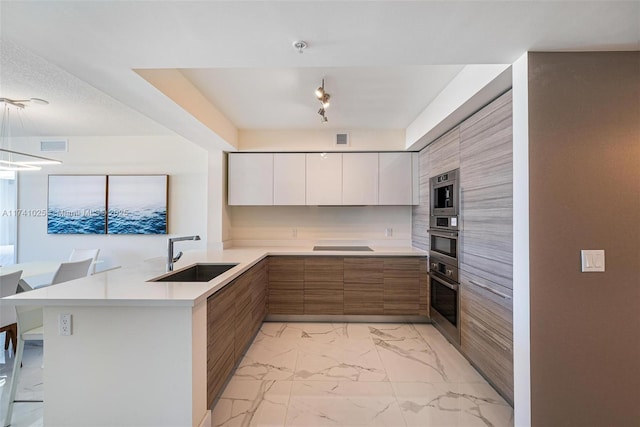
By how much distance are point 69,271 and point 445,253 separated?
363cm

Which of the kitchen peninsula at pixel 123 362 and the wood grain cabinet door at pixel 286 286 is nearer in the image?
the kitchen peninsula at pixel 123 362

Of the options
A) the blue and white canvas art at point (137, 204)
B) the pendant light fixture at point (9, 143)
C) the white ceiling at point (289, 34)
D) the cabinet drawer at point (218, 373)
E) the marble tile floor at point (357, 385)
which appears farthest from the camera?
the blue and white canvas art at point (137, 204)

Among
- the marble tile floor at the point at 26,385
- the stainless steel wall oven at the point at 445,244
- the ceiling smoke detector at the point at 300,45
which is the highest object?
the ceiling smoke detector at the point at 300,45

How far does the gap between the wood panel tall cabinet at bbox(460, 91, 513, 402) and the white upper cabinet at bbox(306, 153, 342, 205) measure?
61.3 inches

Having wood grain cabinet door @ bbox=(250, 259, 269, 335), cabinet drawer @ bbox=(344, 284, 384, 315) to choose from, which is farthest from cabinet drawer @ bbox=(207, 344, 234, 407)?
cabinet drawer @ bbox=(344, 284, 384, 315)

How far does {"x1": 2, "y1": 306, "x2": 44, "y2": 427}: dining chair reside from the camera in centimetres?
180

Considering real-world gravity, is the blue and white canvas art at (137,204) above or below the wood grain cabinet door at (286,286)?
above

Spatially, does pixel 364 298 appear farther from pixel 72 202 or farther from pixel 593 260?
pixel 72 202

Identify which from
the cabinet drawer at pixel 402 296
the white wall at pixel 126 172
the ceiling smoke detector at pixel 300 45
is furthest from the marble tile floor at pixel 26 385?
the cabinet drawer at pixel 402 296

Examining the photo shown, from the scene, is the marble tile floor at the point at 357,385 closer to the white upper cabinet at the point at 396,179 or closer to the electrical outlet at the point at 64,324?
the electrical outlet at the point at 64,324

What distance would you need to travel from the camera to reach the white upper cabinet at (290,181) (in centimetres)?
357

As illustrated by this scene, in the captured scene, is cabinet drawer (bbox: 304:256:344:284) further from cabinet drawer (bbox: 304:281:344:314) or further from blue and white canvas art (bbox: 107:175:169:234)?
blue and white canvas art (bbox: 107:175:169:234)

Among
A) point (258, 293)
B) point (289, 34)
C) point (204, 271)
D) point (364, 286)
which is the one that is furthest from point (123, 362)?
point (364, 286)

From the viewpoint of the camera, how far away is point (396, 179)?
354cm
